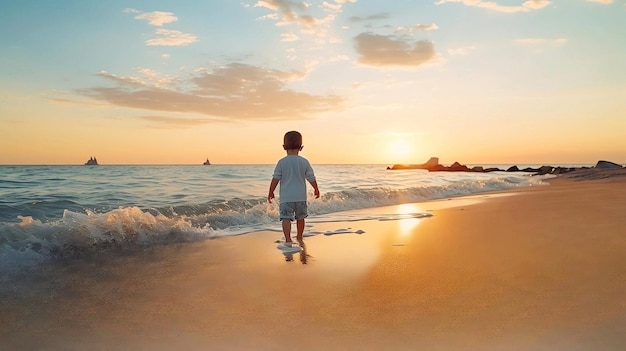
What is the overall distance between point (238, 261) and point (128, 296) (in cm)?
168

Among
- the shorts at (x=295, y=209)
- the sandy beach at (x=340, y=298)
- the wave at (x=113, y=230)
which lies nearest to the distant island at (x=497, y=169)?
the wave at (x=113, y=230)

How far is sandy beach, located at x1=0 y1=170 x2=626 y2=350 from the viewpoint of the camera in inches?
111

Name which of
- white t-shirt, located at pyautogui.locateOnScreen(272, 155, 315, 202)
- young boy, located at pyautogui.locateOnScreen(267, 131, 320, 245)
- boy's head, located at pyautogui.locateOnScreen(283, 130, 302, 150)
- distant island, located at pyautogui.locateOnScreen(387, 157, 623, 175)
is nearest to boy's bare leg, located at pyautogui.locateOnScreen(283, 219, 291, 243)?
young boy, located at pyautogui.locateOnScreen(267, 131, 320, 245)

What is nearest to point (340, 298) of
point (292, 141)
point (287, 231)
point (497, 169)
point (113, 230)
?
point (287, 231)

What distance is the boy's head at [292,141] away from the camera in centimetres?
762

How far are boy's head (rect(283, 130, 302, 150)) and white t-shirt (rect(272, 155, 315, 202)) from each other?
0.60 ft

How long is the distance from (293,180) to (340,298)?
13.1 ft

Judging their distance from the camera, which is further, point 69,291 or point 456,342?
point 69,291

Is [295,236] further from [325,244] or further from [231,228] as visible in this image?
[231,228]

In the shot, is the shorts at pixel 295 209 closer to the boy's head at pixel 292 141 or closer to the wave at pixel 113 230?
the boy's head at pixel 292 141

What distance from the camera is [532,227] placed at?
735 centimetres

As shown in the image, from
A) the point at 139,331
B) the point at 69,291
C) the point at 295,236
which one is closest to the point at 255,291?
the point at 139,331

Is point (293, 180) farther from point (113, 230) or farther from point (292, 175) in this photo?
point (113, 230)

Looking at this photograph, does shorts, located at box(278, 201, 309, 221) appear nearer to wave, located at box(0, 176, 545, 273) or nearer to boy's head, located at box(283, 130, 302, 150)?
boy's head, located at box(283, 130, 302, 150)
